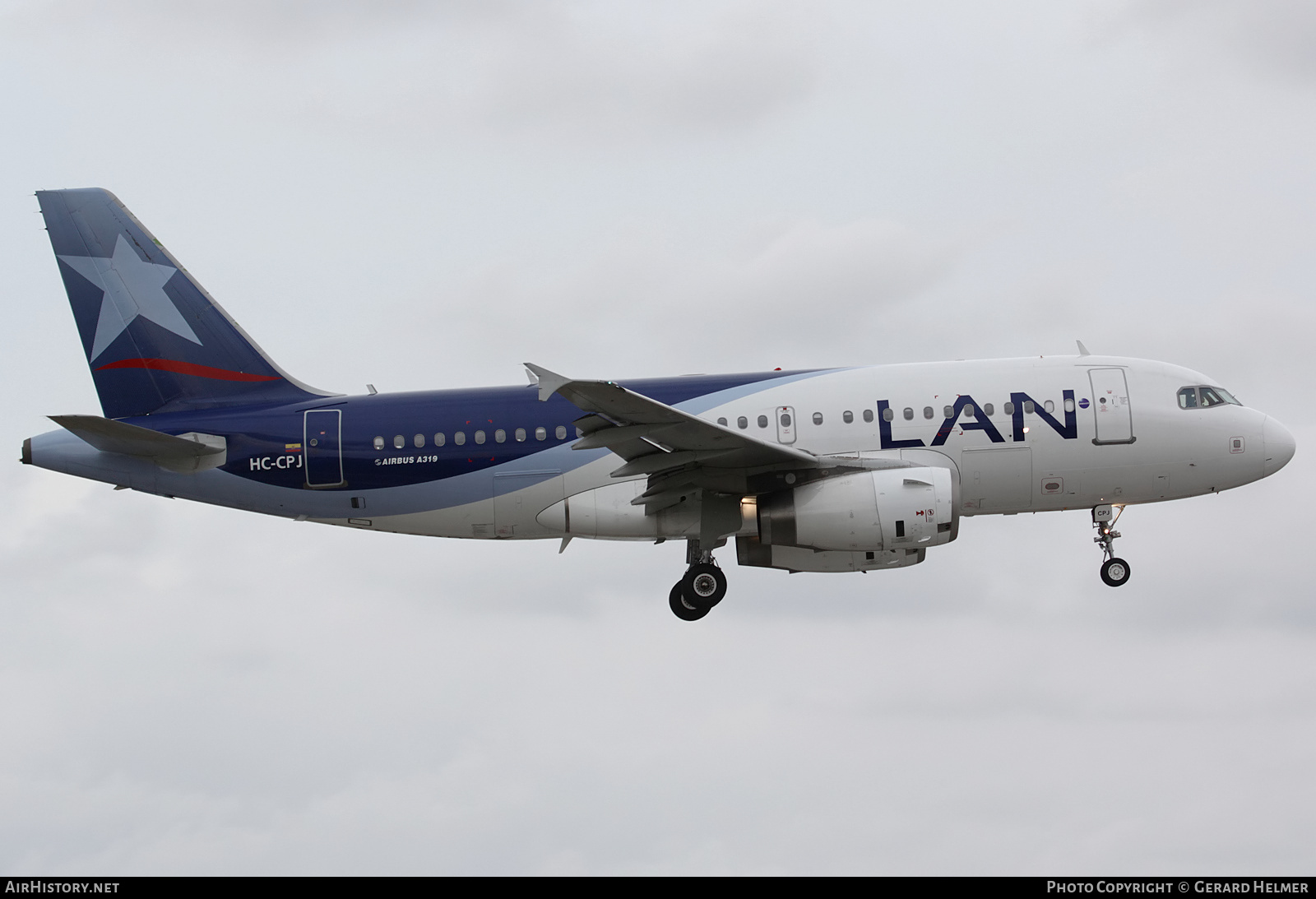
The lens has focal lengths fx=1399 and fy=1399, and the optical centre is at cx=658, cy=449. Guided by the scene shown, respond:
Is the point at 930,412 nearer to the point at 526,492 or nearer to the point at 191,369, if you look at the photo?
the point at 526,492

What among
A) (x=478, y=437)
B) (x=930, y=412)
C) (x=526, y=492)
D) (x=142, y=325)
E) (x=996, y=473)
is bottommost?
(x=996, y=473)

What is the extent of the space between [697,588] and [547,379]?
798 cm

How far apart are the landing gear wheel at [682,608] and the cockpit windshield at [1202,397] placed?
37.2ft

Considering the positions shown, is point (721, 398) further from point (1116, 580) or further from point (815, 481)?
point (1116, 580)

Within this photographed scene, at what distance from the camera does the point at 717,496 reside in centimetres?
2927

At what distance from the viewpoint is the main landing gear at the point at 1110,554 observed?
101 feet

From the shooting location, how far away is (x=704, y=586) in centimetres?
3050

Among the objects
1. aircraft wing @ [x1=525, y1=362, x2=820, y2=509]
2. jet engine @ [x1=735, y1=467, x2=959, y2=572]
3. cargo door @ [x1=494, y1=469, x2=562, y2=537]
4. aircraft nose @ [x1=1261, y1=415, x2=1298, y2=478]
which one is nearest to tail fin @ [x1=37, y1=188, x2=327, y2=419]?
cargo door @ [x1=494, y1=469, x2=562, y2=537]

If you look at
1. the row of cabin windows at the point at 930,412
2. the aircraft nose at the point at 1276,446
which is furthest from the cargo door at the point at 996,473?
the aircraft nose at the point at 1276,446

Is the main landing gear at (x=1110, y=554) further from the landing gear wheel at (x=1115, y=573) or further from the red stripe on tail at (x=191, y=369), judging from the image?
the red stripe on tail at (x=191, y=369)

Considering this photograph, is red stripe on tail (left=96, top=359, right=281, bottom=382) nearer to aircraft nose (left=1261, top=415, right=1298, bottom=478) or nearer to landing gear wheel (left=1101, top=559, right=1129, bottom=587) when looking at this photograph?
landing gear wheel (left=1101, top=559, right=1129, bottom=587)

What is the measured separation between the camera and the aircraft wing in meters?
25.3

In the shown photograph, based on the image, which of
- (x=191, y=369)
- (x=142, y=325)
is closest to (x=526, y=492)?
(x=191, y=369)

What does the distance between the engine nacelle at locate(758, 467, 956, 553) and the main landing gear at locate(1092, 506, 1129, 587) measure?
14.6ft
